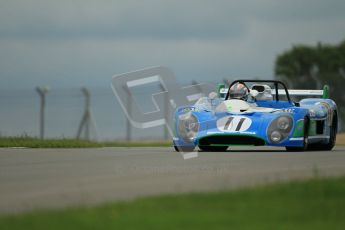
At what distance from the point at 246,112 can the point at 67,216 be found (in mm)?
10651

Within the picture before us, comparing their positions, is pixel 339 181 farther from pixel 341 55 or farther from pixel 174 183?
pixel 341 55

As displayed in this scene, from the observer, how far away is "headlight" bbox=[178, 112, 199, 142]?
19297 millimetres

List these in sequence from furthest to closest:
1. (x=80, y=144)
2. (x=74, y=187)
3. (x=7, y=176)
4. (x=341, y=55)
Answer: (x=341, y=55) < (x=80, y=144) < (x=7, y=176) < (x=74, y=187)

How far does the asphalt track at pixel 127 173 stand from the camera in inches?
424

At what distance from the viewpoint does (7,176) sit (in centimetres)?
1313

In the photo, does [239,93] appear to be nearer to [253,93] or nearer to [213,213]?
[253,93]

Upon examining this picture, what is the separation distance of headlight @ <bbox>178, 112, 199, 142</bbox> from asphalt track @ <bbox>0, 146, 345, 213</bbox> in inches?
45.7

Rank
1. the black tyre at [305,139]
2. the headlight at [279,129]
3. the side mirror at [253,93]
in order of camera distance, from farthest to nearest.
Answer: the side mirror at [253,93], the black tyre at [305,139], the headlight at [279,129]

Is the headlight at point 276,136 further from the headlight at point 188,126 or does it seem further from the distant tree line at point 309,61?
the distant tree line at point 309,61

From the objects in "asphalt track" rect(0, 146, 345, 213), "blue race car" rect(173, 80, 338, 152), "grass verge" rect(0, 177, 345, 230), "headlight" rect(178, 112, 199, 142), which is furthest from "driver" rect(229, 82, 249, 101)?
"grass verge" rect(0, 177, 345, 230)

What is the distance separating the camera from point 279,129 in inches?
752

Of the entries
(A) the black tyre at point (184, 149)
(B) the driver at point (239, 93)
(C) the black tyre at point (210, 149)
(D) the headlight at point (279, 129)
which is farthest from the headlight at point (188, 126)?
(D) the headlight at point (279, 129)

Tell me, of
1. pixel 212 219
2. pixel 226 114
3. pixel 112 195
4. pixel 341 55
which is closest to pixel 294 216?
pixel 212 219

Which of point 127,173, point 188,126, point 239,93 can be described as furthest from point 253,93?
point 127,173
